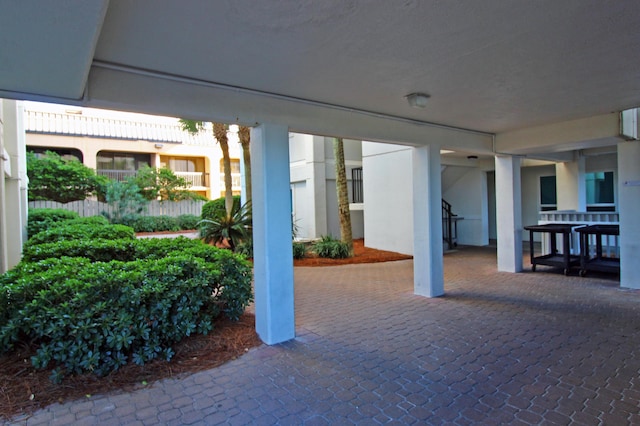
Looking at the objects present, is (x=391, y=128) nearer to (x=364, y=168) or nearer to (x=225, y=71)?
(x=225, y=71)

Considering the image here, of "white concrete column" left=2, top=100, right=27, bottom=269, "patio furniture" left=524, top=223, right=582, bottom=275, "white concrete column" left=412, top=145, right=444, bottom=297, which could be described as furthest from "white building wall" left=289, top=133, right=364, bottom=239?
"white concrete column" left=2, top=100, right=27, bottom=269

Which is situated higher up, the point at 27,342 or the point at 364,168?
the point at 364,168

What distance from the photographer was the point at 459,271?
8820 millimetres

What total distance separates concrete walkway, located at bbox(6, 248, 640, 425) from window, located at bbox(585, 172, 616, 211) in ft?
21.3

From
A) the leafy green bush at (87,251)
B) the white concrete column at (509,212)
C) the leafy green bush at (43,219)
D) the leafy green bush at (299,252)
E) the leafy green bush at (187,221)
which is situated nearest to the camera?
the leafy green bush at (87,251)

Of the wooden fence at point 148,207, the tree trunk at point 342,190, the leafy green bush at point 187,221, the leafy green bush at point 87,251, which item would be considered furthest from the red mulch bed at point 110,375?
the wooden fence at point 148,207

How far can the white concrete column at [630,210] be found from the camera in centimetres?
662

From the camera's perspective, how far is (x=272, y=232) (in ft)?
14.7

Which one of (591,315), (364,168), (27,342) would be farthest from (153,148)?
(591,315)

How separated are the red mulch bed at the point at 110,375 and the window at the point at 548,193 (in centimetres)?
1189

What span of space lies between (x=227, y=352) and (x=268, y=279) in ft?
2.98

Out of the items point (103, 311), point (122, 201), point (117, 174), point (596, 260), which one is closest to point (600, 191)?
point (596, 260)

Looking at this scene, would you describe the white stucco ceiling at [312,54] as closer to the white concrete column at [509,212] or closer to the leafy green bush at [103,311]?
the leafy green bush at [103,311]

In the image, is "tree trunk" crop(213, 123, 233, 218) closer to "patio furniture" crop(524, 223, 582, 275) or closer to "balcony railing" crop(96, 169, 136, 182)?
"patio furniture" crop(524, 223, 582, 275)
